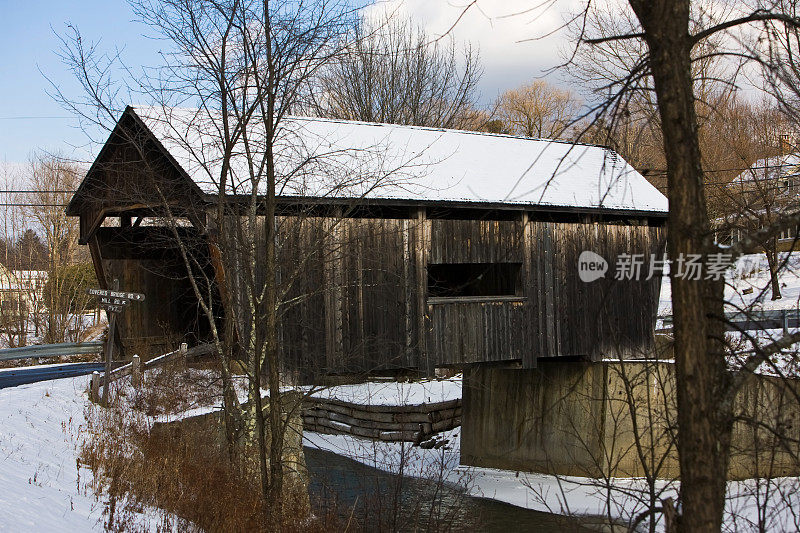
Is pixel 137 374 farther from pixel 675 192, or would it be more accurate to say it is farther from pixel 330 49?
pixel 675 192

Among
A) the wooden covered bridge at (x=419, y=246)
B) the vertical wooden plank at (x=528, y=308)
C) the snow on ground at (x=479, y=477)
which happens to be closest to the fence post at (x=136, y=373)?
the wooden covered bridge at (x=419, y=246)

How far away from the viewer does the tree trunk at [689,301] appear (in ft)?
7.48

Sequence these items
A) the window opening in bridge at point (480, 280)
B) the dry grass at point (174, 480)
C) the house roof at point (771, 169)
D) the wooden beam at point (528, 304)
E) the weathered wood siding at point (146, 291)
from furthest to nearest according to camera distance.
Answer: the weathered wood siding at point (146, 291) < the window opening in bridge at point (480, 280) < the wooden beam at point (528, 304) < the dry grass at point (174, 480) < the house roof at point (771, 169)

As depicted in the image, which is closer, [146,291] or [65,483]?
[65,483]

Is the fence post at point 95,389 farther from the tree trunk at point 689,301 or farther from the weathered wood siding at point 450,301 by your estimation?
the tree trunk at point 689,301

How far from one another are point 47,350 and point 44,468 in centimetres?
995

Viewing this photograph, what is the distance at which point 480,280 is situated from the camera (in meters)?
12.1

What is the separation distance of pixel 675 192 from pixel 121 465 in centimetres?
615

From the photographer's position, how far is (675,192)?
2359 millimetres

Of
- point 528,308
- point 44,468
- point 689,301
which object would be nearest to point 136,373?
point 44,468

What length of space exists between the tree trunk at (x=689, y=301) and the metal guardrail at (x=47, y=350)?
1451 cm

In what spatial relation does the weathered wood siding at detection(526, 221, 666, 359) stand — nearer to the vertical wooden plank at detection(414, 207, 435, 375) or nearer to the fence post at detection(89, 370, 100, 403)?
the vertical wooden plank at detection(414, 207, 435, 375)

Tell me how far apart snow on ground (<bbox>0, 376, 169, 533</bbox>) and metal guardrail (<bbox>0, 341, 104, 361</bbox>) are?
15.3ft

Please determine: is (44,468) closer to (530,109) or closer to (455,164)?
(455,164)
